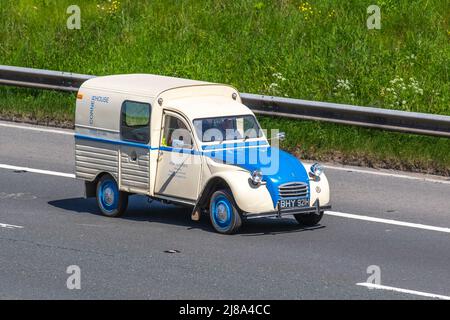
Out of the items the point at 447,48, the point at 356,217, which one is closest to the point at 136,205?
the point at 356,217

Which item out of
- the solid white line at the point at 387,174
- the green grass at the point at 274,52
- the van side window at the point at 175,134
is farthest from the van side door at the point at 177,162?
the green grass at the point at 274,52

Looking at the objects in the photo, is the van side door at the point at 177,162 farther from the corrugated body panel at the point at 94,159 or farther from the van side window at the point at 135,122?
the corrugated body panel at the point at 94,159

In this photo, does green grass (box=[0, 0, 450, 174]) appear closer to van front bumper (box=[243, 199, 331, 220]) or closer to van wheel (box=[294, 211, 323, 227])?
van wheel (box=[294, 211, 323, 227])

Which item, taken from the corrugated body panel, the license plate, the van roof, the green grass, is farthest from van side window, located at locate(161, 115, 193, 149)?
the green grass

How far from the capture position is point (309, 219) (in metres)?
14.6

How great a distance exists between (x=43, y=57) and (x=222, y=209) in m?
10.3

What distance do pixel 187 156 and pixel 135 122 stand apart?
0.92 meters

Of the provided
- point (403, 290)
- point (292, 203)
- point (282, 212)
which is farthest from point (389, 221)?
point (403, 290)

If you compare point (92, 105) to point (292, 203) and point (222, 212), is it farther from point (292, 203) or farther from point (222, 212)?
point (292, 203)

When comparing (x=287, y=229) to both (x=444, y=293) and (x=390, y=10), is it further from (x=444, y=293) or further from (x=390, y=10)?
(x=390, y=10)

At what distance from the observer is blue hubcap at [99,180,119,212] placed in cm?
1516
